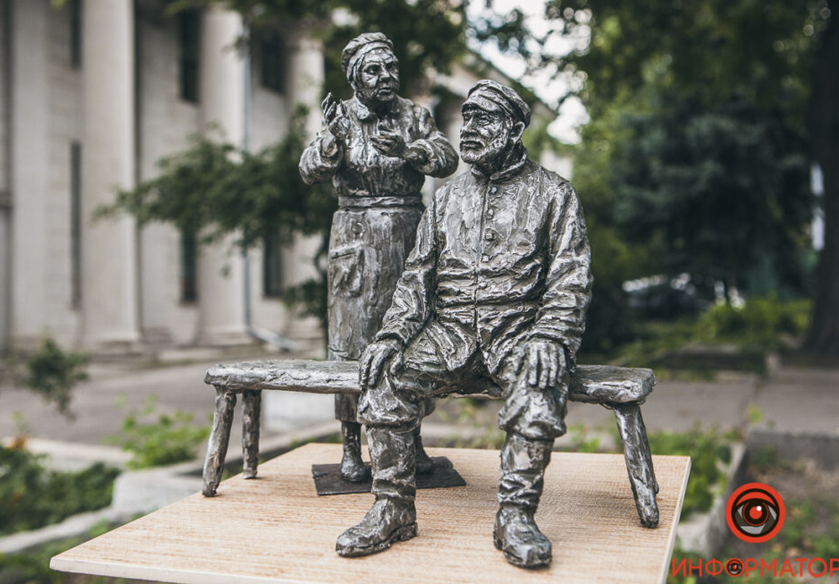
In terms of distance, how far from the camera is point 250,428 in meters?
3.84

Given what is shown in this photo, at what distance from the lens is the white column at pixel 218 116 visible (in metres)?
17.6

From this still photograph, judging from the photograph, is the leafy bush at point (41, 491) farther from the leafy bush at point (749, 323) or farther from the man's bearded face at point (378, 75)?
the leafy bush at point (749, 323)

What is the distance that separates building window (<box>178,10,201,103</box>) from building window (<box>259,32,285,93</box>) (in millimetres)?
1814

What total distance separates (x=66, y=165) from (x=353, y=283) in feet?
46.4

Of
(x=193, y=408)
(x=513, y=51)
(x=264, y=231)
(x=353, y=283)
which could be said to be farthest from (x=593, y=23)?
(x=353, y=283)

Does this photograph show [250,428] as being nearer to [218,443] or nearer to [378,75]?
[218,443]

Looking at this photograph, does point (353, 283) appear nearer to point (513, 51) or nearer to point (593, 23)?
point (513, 51)

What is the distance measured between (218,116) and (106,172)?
3.61 meters

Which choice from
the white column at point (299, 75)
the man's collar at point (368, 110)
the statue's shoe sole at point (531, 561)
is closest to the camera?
the statue's shoe sole at point (531, 561)

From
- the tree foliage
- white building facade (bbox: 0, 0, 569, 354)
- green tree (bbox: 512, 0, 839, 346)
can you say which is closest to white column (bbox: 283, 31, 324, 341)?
white building facade (bbox: 0, 0, 569, 354)

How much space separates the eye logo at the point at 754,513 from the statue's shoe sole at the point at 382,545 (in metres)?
1.76

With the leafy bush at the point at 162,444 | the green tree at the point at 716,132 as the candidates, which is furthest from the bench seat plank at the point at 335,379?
the green tree at the point at 716,132

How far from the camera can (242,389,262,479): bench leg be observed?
376 cm

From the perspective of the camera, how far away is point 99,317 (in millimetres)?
14609
